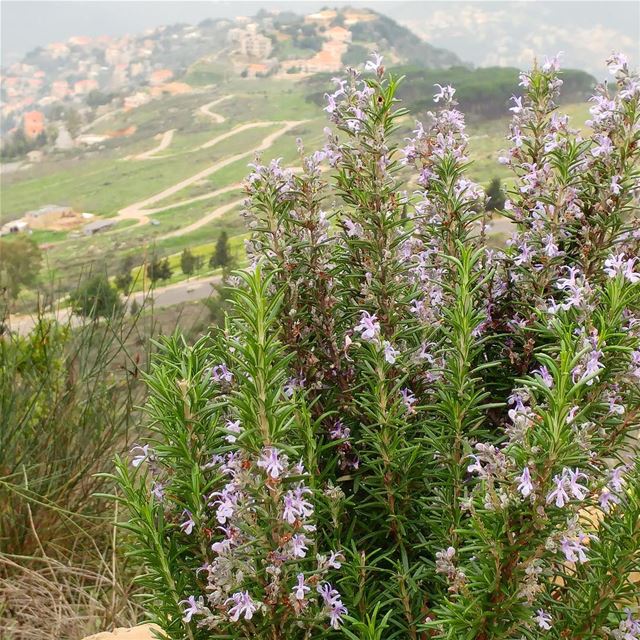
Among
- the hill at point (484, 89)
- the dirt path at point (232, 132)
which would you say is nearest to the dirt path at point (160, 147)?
the dirt path at point (232, 132)

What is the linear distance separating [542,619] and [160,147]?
374 feet

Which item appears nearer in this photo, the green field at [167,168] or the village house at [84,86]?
the green field at [167,168]

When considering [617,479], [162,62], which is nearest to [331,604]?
[617,479]

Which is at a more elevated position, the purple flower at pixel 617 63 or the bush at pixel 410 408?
the purple flower at pixel 617 63

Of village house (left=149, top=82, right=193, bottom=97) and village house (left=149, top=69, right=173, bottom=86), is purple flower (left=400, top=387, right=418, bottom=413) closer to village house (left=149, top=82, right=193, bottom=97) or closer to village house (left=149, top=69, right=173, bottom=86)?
village house (left=149, top=82, right=193, bottom=97)

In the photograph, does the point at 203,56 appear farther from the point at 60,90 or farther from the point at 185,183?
the point at 185,183

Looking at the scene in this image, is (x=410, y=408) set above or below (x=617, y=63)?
below

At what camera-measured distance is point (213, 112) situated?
375ft

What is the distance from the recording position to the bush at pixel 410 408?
3.34 ft

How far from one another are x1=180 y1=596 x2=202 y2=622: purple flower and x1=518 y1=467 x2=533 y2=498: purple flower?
1.97ft

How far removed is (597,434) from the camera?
1122mm

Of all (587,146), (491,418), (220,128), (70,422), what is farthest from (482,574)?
(220,128)

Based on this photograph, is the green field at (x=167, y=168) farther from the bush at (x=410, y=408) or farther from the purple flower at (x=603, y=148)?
the purple flower at (x=603, y=148)

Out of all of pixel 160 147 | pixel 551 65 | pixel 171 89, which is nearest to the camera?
pixel 551 65
